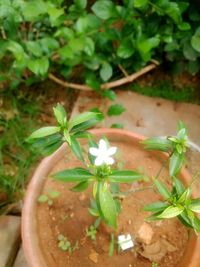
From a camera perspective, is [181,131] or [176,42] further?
[176,42]

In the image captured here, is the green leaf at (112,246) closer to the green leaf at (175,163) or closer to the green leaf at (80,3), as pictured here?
the green leaf at (175,163)

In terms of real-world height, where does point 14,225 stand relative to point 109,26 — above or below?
below

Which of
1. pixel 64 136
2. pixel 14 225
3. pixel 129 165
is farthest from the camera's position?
pixel 14 225

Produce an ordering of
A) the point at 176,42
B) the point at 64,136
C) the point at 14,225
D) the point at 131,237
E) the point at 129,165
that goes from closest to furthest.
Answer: the point at 64,136 → the point at 131,237 → the point at 129,165 → the point at 14,225 → the point at 176,42

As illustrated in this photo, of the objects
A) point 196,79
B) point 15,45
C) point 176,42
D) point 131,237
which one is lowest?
point 196,79

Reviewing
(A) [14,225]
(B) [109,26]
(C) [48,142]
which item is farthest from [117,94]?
(C) [48,142]

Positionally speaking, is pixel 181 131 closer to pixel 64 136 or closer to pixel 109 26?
pixel 64 136

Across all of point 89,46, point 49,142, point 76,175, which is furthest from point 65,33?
point 76,175
